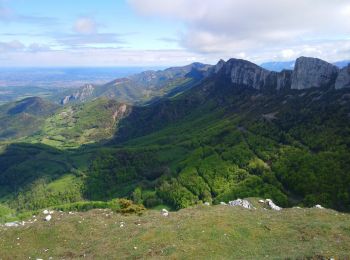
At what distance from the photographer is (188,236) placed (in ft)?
198

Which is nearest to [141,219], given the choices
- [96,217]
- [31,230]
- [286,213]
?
[96,217]

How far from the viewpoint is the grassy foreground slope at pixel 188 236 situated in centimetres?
5291

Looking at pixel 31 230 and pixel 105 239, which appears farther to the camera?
pixel 31 230

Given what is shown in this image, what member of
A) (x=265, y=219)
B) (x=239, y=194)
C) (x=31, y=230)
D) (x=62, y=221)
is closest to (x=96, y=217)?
(x=62, y=221)

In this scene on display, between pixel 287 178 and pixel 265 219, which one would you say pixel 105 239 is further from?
pixel 287 178

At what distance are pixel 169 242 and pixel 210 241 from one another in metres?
6.52

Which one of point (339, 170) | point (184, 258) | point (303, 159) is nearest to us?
point (184, 258)

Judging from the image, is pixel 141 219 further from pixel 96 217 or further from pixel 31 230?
pixel 31 230

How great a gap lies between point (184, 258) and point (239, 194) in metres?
125

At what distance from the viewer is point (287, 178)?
563 feet

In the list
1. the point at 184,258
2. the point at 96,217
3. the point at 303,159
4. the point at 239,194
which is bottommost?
the point at 239,194

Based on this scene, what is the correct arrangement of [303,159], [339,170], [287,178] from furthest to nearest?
[303,159] < [287,178] < [339,170]

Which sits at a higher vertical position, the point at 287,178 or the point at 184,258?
the point at 184,258

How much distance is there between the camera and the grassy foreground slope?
52.9 m
